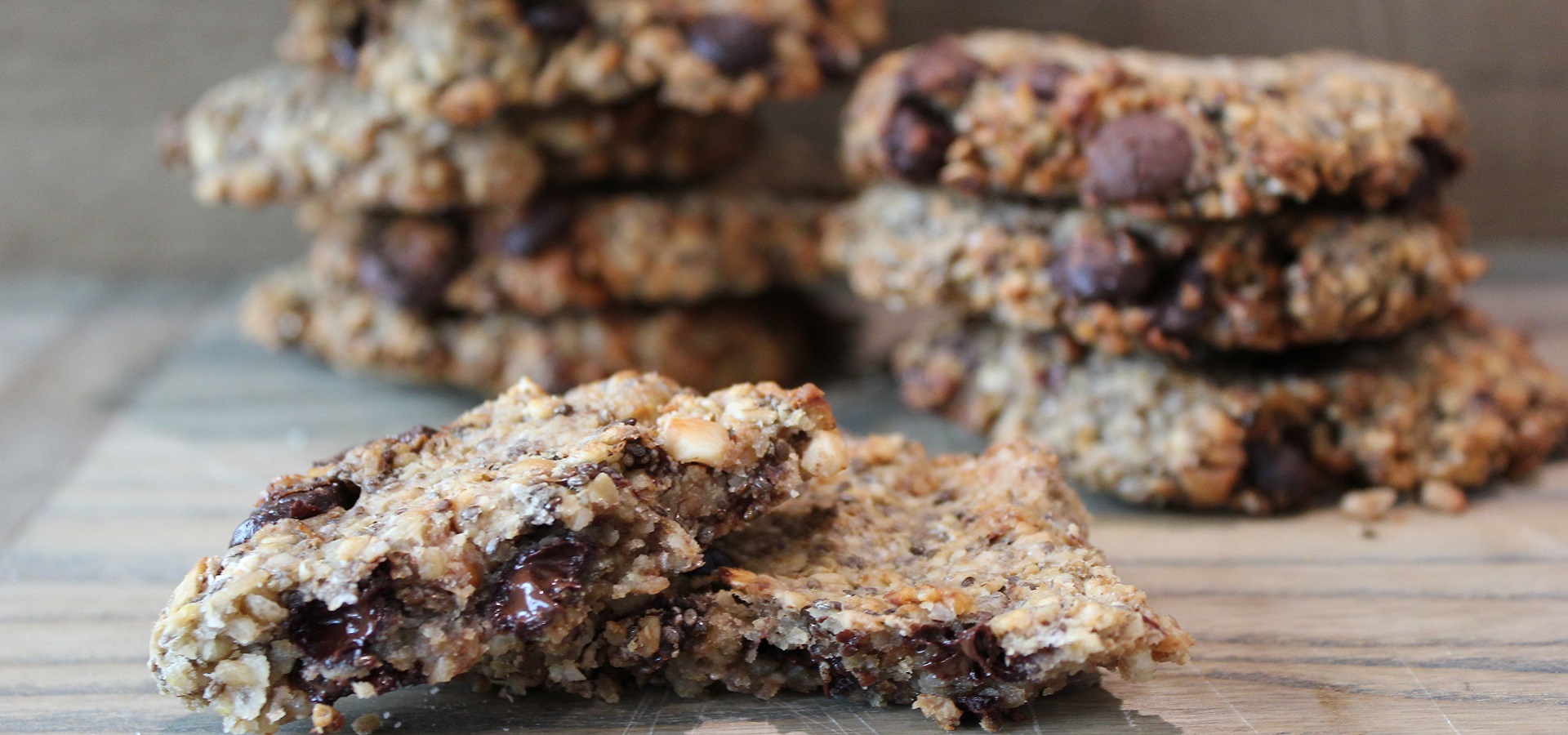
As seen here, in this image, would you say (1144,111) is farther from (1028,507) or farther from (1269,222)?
(1028,507)

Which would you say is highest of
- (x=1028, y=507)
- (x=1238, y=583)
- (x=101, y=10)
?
(x=101, y=10)

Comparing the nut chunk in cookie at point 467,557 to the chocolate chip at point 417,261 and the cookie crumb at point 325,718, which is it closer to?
the cookie crumb at point 325,718

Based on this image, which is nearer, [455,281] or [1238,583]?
[1238,583]

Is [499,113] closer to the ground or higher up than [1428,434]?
higher up

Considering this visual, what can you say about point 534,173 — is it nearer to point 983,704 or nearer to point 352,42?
point 352,42

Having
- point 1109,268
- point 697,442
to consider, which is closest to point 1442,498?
point 1109,268

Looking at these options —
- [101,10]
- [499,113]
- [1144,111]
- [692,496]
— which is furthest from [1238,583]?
[101,10]
